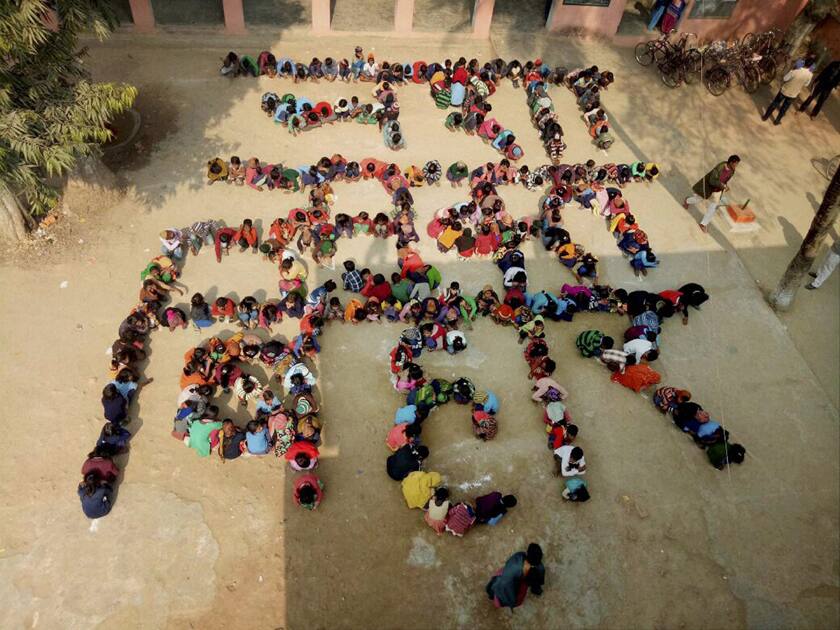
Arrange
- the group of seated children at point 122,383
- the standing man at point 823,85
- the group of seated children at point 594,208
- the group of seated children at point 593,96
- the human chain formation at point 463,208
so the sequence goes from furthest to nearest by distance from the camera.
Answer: the standing man at point 823,85 → the group of seated children at point 593,96 → the group of seated children at point 594,208 → the human chain formation at point 463,208 → the group of seated children at point 122,383

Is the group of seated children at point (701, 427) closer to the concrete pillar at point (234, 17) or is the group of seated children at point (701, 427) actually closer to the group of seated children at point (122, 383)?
the group of seated children at point (122, 383)

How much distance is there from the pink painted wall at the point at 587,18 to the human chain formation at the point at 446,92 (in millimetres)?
1855

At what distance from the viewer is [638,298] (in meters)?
9.82

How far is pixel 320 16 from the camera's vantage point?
14.5 m

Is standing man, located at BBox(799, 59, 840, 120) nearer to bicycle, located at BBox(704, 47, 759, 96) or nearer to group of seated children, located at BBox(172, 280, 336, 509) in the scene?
bicycle, located at BBox(704, 47, 759, 96)

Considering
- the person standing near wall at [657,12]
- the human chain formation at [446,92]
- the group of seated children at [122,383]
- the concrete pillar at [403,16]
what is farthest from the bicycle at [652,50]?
the group of seated children at [122,383]

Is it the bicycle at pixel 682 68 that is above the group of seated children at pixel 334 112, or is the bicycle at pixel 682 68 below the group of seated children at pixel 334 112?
above

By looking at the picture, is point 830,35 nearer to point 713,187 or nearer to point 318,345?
point 713,187

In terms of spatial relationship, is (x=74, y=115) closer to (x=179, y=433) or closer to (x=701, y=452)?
(x=179, y=433)

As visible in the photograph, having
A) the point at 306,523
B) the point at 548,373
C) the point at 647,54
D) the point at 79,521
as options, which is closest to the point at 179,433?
the point at 79,521

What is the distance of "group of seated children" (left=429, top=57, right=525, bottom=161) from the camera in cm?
1255

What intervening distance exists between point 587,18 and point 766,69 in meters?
4.54

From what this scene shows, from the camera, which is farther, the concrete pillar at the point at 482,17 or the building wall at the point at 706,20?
the building wall at the point at 706,20

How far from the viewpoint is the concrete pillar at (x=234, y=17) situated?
548 inches
